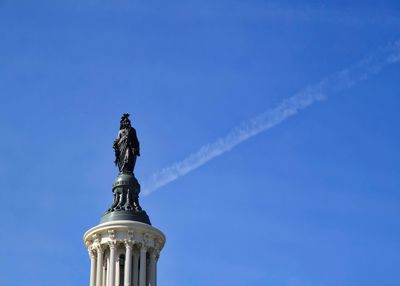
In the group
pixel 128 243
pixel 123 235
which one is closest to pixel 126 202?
pixel 123 235

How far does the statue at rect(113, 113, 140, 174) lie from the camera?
79863 millimetres

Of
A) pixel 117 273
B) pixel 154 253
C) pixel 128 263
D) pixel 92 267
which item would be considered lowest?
pixel 117 273

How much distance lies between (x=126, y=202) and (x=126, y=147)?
497 centimetres

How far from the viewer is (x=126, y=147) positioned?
3159 inches

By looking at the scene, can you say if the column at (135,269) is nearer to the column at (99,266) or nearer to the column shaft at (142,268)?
the column shaft at (142,268)

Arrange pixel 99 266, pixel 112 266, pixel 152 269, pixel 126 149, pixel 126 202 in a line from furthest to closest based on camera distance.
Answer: pixel 126 149, pixel 126 202, pixel 152 269, pixel 99 266, pixel 112 266

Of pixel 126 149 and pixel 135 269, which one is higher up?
pixel 126 149

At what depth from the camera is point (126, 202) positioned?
254ft

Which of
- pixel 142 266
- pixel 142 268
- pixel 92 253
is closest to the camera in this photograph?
pixel 142 268

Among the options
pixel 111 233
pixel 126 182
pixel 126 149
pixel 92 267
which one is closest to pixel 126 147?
pixel 126 149

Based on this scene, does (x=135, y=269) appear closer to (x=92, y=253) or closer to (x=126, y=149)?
(x=92, y=253)

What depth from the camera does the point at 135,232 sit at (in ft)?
246

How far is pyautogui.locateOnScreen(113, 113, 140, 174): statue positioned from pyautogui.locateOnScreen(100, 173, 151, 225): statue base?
37.8 inches

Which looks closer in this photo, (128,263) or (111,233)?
(128,263)
